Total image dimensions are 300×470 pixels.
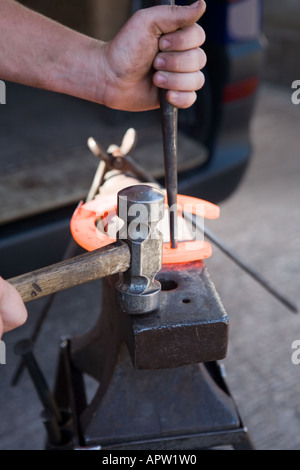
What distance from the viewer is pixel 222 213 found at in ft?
10.4

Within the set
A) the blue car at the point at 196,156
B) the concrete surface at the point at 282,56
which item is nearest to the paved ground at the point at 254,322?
the blue car at the point at 196,156

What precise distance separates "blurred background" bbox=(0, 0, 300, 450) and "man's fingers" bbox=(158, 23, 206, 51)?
3.97 ft

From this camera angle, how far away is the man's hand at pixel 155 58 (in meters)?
0.86

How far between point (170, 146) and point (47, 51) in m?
0.41

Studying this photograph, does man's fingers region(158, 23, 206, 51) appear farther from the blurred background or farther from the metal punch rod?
Answer: the blurred background

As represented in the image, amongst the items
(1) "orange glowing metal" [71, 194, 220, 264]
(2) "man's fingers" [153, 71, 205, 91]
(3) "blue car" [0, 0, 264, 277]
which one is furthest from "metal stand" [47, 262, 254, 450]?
(3) "blue car" [0, 0, 264, 277]

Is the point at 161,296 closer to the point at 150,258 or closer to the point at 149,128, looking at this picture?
the point at 150,258

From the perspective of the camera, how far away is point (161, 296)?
0.88 m

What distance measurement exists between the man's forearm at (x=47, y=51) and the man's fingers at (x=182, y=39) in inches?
7.7

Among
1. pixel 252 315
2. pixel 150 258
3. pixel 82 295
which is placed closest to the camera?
pixel 150 258

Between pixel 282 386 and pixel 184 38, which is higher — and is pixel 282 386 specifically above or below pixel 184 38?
below

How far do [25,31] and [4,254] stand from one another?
1.01 meters

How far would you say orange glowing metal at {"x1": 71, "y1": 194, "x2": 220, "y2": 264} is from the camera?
2.90 feet

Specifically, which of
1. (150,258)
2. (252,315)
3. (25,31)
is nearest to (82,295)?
(252,315)
